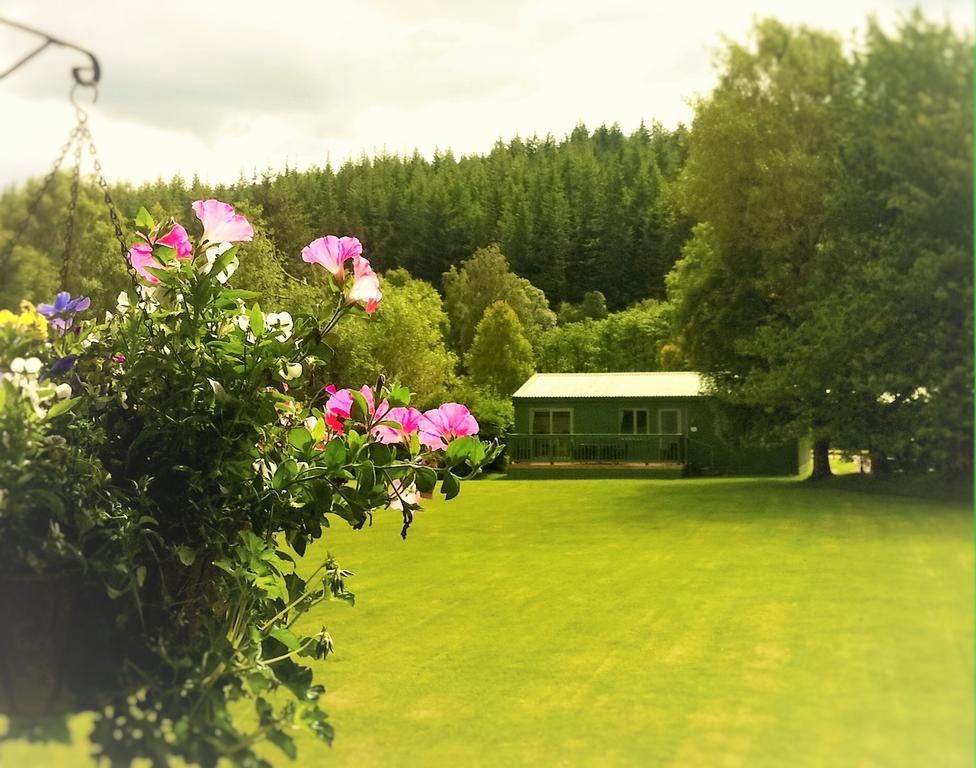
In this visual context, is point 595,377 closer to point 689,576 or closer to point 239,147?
point 689,576

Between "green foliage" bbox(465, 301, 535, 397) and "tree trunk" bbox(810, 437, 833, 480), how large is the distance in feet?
4.44

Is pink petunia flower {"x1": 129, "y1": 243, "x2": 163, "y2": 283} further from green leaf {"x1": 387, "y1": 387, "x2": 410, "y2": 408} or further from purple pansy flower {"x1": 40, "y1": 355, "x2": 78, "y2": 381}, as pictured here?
green leaf {"x1": 387, "y1": 387, "x2": 410, "y2": 408}

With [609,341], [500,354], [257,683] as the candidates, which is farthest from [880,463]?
[257,683]

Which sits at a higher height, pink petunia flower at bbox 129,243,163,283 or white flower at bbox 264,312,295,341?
pink petunia flower at bbox 129,243,163,283

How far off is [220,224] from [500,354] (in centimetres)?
329

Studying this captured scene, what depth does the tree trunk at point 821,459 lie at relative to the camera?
3.96 m

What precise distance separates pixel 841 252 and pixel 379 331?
300 centimetres

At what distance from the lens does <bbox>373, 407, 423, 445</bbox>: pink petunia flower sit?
101 cm

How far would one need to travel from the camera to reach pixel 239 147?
2.12 meters

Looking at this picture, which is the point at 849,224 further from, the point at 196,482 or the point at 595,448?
the point at 595,448

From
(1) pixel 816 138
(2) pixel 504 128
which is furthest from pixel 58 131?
(1) pixel 816 138

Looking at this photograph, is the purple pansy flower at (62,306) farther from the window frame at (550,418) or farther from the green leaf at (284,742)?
the window frame at (550,418)

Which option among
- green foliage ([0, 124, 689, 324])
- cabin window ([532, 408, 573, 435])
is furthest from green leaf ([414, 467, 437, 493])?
cabin window ([532, 408, 573, 435])

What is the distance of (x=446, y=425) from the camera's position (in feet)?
3.38
